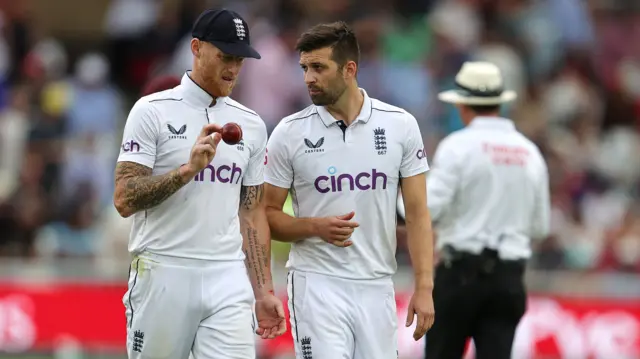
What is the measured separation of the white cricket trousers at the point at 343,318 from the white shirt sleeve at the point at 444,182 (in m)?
1.42

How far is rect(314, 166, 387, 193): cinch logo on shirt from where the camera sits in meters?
8.15

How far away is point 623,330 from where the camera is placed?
1437cm

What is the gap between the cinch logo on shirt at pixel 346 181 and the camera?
26.7 feet

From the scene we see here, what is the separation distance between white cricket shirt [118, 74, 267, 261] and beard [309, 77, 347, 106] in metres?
0.50

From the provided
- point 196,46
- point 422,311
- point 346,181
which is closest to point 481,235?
point 422,311

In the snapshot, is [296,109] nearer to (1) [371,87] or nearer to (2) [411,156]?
(1) [371,87]

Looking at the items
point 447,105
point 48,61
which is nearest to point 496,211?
point 447,105

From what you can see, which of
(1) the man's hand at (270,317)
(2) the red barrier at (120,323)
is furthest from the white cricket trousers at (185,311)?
(2) the red barrier at (120,323)

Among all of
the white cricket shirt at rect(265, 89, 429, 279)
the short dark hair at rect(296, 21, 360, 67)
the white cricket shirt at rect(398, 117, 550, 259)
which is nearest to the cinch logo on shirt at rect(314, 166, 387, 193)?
the white cricket shirt at rect(265, 89, 429, 279)

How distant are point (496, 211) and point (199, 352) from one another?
269cm

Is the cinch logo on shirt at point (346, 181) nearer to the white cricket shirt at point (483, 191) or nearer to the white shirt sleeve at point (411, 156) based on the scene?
the white shirt sleeve at point (411, 156)

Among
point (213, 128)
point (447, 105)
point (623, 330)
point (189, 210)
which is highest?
point (213, 128)

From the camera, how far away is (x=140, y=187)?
751 cm

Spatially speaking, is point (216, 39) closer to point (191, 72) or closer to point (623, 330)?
point (191, 72)
